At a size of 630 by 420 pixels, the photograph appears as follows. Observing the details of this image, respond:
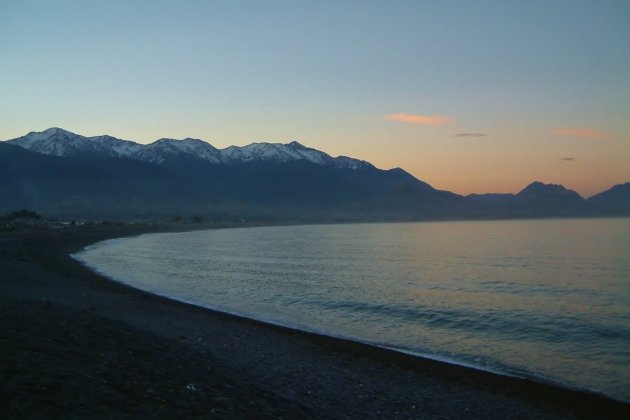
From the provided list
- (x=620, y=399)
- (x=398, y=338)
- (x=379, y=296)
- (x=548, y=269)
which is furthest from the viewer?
(x=548, y=269)

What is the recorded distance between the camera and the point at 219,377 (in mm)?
11852

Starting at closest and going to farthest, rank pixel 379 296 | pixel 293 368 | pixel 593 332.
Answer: pixel 293 368 < pixel 593 332 < pixel 379 296

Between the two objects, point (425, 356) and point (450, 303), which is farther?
point (450, 303)

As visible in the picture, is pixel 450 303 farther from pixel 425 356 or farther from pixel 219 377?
pixel 219 377

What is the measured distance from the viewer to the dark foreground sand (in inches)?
353

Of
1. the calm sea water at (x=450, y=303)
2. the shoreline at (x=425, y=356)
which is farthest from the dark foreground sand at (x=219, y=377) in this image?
the calm sea water at (x=450, y=303)

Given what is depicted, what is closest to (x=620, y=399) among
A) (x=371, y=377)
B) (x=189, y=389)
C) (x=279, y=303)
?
(x=371, y=377)

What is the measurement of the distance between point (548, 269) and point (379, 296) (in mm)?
23190

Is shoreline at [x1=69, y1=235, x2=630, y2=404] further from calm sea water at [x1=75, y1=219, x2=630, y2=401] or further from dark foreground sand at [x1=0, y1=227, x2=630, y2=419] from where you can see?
dark foreground sand at [x1=0, y1=227, x2=630, y2=419]

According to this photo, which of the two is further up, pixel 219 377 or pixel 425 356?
pixel 219 377

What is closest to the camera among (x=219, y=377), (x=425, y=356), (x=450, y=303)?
(x=219, y=377)

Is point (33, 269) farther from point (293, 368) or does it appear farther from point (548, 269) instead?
point (548, 269)

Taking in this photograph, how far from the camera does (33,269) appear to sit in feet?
111

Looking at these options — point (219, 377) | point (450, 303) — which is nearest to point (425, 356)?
point (219, 377)
